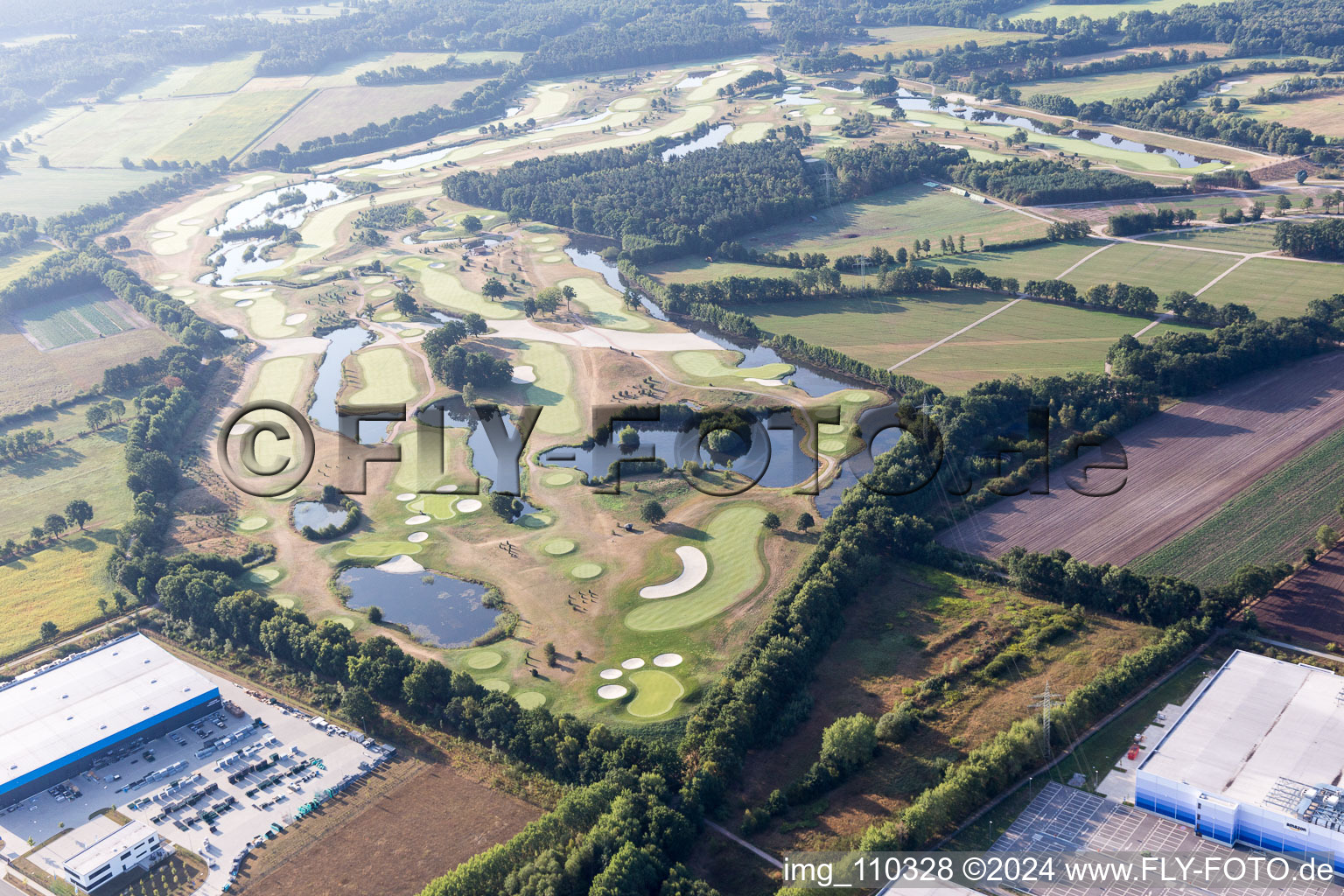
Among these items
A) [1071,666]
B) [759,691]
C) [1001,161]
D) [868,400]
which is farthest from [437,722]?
[1001,161]

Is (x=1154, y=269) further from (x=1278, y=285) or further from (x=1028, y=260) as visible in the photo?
(x=1028, y=260)

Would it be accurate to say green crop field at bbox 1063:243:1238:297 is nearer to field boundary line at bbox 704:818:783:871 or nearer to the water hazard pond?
the water hazard pond

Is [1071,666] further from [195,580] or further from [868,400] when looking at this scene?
[195,580]

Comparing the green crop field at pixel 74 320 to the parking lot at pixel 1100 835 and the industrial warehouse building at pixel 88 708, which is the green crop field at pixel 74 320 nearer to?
the industrial warehouse building at pixel 88 708

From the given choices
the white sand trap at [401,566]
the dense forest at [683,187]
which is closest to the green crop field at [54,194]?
the dense forest at [683,187]

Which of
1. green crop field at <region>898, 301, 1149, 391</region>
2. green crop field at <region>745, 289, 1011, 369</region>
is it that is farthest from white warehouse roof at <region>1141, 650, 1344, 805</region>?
green crop field at <region>745, 289, 1011, 369</region>

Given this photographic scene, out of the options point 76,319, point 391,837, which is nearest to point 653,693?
point 391,837
